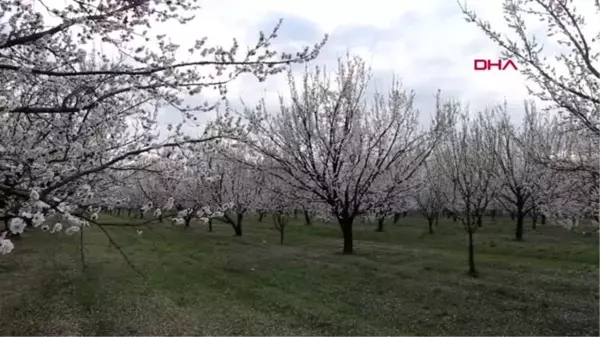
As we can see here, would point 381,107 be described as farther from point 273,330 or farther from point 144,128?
point 144,128

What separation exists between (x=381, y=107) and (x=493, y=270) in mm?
9206

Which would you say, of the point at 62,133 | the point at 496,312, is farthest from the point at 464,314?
the point at 62,133

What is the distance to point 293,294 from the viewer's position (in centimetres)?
1303

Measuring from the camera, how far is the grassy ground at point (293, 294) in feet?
32.7

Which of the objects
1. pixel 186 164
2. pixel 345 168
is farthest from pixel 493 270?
pixel 186 164

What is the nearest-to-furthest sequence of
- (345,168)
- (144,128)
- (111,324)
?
(144,128), (111,324), (345,168)

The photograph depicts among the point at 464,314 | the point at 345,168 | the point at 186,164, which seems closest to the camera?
the point at 186,164

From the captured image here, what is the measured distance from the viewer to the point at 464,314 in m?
11.2

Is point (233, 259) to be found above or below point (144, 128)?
below

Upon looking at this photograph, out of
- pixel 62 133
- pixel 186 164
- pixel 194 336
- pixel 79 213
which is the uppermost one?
pixel 62 133

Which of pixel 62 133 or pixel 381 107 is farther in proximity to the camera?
pixel 381 107

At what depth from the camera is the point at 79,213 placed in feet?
14.2

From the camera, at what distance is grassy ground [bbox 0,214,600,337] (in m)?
9.96

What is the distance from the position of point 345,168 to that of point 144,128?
49.9 feet
